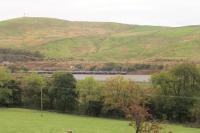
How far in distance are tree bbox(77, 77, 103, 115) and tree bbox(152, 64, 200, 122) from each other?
1195 centimetres

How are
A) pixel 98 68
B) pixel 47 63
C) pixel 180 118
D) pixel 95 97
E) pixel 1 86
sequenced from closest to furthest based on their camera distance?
pixel 180 118, pixel 95 97, pixel 1 86, pixel 98 68, pixel 47 63

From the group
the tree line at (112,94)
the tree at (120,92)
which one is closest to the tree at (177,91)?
the tree line at (112,94)

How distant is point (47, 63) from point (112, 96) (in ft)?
306

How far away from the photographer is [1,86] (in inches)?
4368

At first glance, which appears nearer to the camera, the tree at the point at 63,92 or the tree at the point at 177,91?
the tree at the point at 177,91

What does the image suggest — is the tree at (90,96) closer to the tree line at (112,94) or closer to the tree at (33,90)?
the tree line at (112,94)

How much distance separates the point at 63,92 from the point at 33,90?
827cm

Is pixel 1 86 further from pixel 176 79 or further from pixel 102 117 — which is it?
pixel 176 79

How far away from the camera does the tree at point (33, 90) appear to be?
358 feet

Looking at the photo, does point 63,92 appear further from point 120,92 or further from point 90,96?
point 120,92

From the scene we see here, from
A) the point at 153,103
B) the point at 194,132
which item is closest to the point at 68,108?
the point at 153,103

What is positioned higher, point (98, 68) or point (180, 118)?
point (98, 68)

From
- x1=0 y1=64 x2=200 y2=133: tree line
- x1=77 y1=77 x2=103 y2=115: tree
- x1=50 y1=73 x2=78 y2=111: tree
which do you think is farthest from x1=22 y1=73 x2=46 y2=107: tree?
x1=77 y1=77 x2=103 y2=115: tree

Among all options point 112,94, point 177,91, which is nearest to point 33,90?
point 112,94
